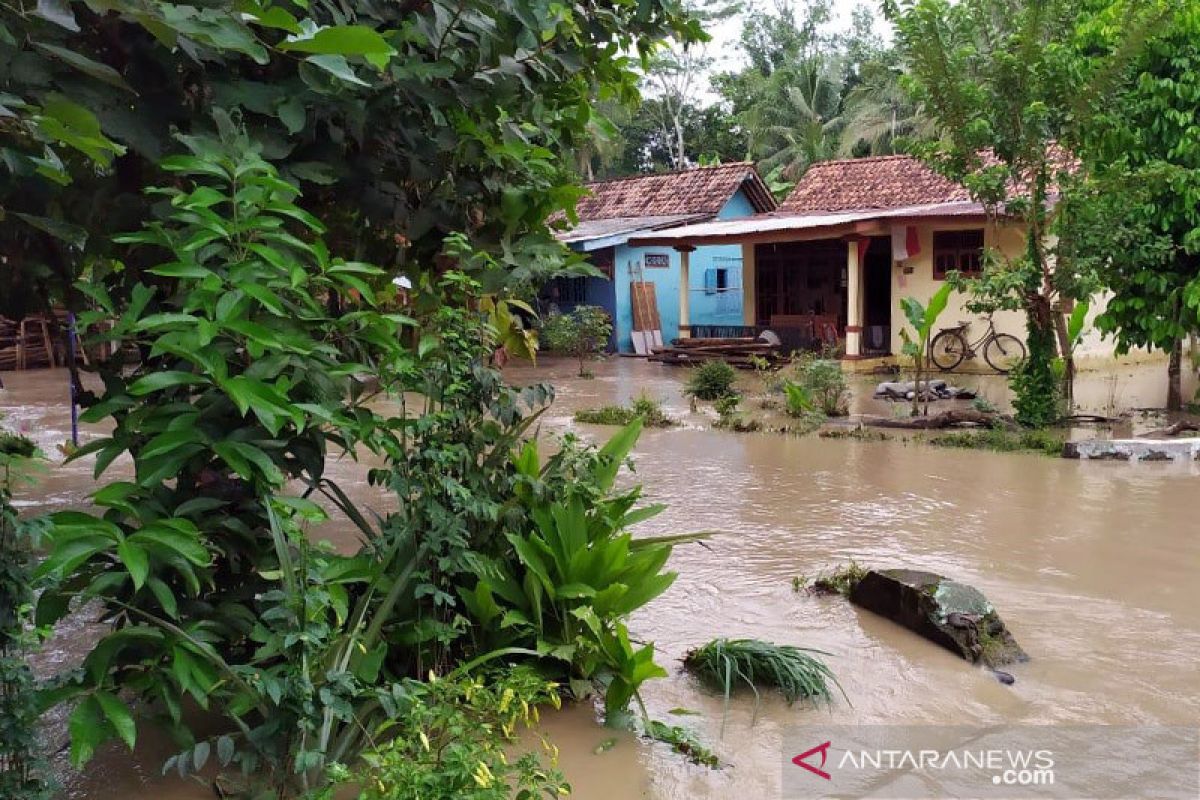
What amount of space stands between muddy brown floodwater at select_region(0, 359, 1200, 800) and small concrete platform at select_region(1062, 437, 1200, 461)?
7.3 inches

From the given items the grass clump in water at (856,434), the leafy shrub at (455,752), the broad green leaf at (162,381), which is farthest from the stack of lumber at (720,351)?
the broad green leaf at (162,381)

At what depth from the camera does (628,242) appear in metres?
20.6

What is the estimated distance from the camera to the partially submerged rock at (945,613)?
453cm

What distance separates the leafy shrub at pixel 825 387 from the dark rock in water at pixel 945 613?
22.5ft

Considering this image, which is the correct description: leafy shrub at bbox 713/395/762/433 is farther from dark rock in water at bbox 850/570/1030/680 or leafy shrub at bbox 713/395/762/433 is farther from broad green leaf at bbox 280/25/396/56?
broad green leaf at bbox 280/25/396/56

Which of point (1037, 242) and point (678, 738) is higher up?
point (1037, 242)

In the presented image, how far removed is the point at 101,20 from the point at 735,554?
15.1 ft

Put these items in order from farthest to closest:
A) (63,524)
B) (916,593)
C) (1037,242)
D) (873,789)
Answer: (1037,242), (916,593), (873,789), (63,524)

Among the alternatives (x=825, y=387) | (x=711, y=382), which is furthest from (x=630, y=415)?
(x=825, y=387)

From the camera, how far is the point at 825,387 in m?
12.0

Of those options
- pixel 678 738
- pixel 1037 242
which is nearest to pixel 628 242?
pixel 1037 242

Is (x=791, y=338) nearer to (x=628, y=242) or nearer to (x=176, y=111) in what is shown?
(x=628, y=242)

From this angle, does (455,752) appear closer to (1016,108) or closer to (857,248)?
(1016,108)

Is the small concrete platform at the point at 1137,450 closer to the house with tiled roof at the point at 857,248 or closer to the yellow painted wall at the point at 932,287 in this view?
the house with tiled roof at the point at 857,248
